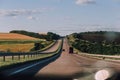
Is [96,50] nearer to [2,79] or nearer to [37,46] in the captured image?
[37,46]

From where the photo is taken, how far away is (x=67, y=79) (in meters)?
11.3

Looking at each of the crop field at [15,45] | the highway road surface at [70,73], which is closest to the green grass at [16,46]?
the crop field at [15,45]

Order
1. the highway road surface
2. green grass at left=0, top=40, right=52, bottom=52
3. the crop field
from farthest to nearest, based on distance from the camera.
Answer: the crop field < green grass at left=0, top=40, right=52, bottom=52 < the highway road surface

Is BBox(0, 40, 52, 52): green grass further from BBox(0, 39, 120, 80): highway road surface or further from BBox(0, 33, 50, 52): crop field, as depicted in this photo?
BBox(0, 39, 120, 80): highway road surface

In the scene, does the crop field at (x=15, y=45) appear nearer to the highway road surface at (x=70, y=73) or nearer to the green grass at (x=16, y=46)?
the green grass at (x=16, y=46)

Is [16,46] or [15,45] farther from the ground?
[15,45]

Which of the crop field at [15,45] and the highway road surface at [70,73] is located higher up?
the highway road surface at [70,73]

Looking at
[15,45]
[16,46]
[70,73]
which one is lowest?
[16,46]

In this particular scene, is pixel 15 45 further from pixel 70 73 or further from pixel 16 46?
pixel 70 73

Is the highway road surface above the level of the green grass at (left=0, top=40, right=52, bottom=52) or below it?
above

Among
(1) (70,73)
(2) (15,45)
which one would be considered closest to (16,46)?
(2) (15,45)

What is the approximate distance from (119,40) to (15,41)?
40.4m

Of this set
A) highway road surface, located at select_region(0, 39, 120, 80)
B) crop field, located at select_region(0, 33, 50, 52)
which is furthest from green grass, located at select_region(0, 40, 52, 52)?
highway road surface, located at select_region(0, 39, 120, 80)

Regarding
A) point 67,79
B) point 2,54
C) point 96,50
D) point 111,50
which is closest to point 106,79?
point 67,79
